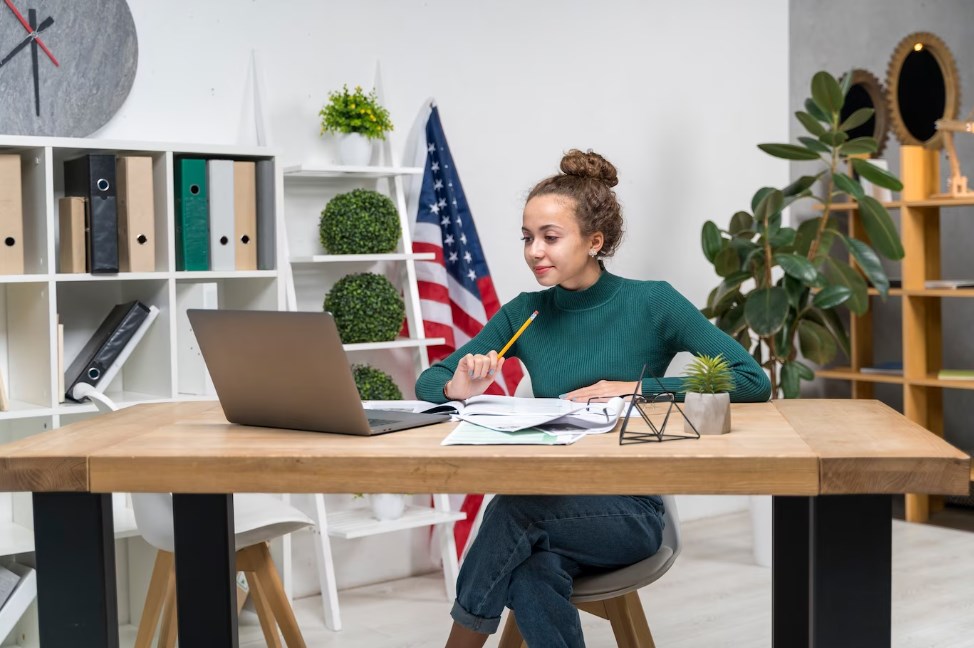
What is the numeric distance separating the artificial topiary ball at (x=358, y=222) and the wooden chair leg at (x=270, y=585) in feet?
3.58

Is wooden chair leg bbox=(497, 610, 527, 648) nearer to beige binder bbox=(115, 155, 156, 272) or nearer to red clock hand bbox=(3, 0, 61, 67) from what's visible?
beige binder bbox=(115, 155, 156, 272)

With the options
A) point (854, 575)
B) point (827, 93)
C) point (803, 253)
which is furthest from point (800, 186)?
point (854, 575)

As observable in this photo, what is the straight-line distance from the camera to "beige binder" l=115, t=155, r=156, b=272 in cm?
288

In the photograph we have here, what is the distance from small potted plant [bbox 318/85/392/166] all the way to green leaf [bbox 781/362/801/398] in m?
1.72

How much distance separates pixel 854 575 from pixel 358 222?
2115mm

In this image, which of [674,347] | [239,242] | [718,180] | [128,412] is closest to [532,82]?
[718,180]

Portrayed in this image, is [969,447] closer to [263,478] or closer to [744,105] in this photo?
[744,105]

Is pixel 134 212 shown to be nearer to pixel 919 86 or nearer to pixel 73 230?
pixel 73 230

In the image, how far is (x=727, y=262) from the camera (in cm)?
404

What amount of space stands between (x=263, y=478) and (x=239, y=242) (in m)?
1.67

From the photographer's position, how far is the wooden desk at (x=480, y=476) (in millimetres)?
1457

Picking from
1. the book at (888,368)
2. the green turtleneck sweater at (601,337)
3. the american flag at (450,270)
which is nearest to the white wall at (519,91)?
the american flag at (450,270)

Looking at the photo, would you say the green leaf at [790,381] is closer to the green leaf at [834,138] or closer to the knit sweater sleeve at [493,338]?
the green leaf at [834,138]

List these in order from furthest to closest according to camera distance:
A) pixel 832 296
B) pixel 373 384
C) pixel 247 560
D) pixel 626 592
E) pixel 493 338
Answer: pixel 832 296 < pixel 373 384 < pixel 247 560 < pixel 493 338 < pixel 626 592
